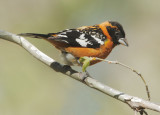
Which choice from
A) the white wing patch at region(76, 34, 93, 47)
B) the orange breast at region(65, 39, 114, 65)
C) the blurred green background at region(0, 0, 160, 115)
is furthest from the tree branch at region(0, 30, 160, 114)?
the blurred green background at region(0, 0, 160, 115)

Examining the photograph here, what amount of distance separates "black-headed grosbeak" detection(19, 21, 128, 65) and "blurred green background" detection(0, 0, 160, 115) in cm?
209

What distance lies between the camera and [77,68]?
8.06 meters

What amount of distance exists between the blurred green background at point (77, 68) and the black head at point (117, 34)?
2040 millimetres

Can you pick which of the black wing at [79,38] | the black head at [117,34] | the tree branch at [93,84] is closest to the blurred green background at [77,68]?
the black head at [117,34]

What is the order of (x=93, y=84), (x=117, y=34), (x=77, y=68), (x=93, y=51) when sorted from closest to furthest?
(x=93, y=84), (x=93, y=51), (x=117, y=34), (x=77, y=68)

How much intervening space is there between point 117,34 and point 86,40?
0.65m

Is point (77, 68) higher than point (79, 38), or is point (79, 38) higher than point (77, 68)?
point (79, 38)

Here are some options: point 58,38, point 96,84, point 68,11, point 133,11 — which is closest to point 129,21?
point 133,11

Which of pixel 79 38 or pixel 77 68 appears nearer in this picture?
pixel 79 38

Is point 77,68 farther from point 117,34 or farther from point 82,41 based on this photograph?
point 82,41

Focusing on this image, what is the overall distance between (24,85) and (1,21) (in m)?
1.93

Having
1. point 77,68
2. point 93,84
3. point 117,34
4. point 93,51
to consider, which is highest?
point 117,34

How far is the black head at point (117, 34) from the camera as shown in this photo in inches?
219

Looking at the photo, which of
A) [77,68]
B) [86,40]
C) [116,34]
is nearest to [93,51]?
[86,40]
